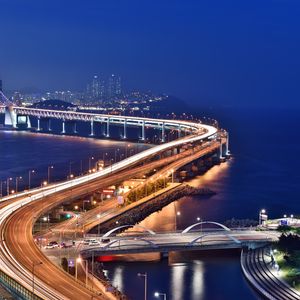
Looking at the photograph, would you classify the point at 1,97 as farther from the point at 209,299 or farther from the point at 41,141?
the point at 209,299

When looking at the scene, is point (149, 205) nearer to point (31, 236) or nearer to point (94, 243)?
point (94, 243)

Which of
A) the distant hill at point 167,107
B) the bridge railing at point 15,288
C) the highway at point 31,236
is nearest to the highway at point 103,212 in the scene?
the highway at point 31,236

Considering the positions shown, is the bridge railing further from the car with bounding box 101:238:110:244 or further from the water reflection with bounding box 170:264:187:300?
the car with bounding box 101:238:110:244

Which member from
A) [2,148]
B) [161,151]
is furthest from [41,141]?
[161,151]

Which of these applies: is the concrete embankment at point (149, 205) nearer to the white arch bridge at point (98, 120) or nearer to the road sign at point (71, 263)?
the road sign at point (71, 263)

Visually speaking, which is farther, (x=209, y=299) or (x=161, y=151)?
(x=161, y=151)

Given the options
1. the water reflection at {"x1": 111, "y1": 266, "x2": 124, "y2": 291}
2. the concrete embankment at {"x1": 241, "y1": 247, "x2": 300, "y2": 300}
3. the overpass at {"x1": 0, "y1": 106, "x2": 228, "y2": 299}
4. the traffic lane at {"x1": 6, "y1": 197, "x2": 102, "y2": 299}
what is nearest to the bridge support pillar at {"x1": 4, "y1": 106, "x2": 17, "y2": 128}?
the overpass at {"x1": 0, "y1": 106, "x2": 228, "y2": 299}
